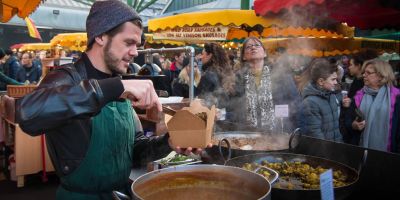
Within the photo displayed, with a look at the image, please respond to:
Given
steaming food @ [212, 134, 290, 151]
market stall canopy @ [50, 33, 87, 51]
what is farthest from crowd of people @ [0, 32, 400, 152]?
market stall canopy @ [50, 33, 87, 51]

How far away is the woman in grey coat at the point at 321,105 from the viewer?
325cm

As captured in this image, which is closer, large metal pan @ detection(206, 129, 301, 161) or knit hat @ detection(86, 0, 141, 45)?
knit hat @ detection(86, 0, 141, 45)

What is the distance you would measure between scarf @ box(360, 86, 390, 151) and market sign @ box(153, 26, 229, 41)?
7.31 feet

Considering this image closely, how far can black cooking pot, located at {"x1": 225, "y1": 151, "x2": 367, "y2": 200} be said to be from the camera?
4.55ft

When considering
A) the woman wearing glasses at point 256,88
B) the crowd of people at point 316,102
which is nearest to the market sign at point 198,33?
the crowd of people at point 316,102

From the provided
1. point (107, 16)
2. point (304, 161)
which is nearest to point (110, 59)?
point (107, 16)

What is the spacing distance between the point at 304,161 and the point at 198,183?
927 millimetres

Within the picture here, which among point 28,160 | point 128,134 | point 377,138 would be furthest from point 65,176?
point 28,160

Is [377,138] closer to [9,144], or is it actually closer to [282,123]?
[282,123]

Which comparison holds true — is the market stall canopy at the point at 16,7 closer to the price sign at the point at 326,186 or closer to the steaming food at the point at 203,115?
the steaming food at the point at 203,115

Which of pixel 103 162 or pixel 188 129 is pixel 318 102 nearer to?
pixel 188 129

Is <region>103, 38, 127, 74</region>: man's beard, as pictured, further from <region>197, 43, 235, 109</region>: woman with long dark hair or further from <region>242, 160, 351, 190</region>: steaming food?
<region>197, 43, 235, 109</region>: woman with long dark hair

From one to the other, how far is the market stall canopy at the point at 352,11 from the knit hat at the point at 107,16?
7.85 ft

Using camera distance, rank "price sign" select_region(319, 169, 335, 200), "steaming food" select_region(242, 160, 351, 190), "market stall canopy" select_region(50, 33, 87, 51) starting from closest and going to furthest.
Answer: "price sign" select_region(319, 169, 335, 200), "steaming food" select_region(242, 160, 351, 190), "market stall canopy" select_region(50, 33, 87, 51)
